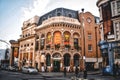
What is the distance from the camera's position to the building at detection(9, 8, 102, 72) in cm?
3903

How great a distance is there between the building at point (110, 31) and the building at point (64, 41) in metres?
8.81

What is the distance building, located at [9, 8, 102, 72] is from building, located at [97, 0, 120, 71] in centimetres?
881

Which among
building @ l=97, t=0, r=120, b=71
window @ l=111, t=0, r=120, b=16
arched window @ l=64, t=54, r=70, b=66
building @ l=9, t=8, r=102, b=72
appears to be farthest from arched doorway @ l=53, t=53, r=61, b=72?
window @ l=111, t=0, r=120, b=16

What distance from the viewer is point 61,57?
38.4 meters

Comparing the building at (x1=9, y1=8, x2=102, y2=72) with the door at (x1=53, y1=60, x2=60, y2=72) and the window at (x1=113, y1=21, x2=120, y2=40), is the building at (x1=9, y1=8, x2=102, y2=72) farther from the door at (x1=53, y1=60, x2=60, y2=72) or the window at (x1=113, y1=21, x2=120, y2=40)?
the window at (x1=113, y1=21, x2=120, y2=40)

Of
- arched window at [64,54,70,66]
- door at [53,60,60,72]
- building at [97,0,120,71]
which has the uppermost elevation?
building at [97,0,120,71]

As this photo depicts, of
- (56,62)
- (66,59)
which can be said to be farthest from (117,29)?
(56,62)

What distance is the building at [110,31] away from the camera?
25719 mm

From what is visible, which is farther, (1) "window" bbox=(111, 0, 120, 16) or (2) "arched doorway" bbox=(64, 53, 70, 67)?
(2) "arched doorway" bbox=(64, 53, 70, 67)

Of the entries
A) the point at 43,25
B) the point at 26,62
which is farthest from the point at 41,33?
the point at 26,62

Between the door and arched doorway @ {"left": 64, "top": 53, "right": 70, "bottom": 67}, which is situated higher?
arched doorway @ {"left": 64, "top": 53, "right": 70, "bottom": 67}

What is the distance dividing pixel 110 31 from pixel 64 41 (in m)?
14.1

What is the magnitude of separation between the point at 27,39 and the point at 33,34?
409cm

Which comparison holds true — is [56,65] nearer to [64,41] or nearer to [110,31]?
[64,41]
